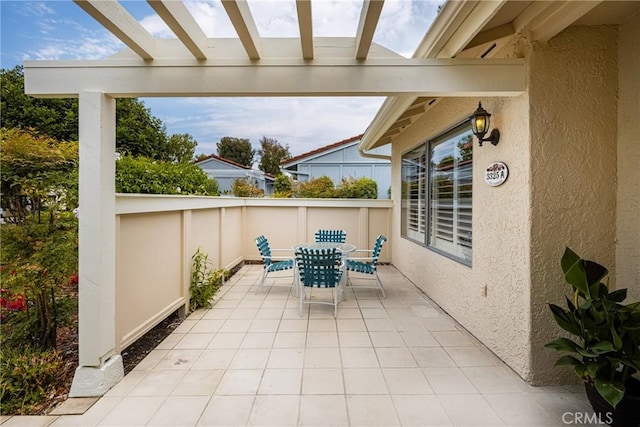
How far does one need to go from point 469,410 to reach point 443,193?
2861mm

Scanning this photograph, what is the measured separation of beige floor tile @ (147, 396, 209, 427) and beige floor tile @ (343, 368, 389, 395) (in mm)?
1088

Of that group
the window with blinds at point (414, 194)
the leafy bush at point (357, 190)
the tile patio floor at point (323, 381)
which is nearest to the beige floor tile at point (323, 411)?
the tile patio floor at point (323, 381)

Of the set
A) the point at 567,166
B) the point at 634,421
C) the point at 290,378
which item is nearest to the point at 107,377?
the point at 290,378

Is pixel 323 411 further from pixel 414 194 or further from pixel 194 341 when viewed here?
pixel 414 194

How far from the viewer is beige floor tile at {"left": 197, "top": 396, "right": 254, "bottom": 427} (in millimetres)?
1975

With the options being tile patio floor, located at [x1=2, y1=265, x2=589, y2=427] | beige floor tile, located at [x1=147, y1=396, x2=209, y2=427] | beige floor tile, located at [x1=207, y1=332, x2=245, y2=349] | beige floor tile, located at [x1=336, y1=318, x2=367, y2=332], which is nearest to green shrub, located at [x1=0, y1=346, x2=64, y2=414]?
tile patio floor, located at [x1=2, y1=265, x2=589, y2=427]

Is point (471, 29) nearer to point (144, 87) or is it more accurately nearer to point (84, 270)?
point (144, 87)

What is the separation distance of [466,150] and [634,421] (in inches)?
107

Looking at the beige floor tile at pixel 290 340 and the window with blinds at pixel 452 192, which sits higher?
the window with blinds at pixel 452 192

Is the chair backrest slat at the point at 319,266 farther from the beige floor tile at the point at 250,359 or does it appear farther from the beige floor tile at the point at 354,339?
the beige floor tile at the point at 250,359

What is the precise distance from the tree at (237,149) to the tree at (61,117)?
1429 cm

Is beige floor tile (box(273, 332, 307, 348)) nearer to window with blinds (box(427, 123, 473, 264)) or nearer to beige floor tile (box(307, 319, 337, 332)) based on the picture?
beige floor tile (box(307, 319, 337, 332))

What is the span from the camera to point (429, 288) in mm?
4551

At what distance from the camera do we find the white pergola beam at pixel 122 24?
181 cm
